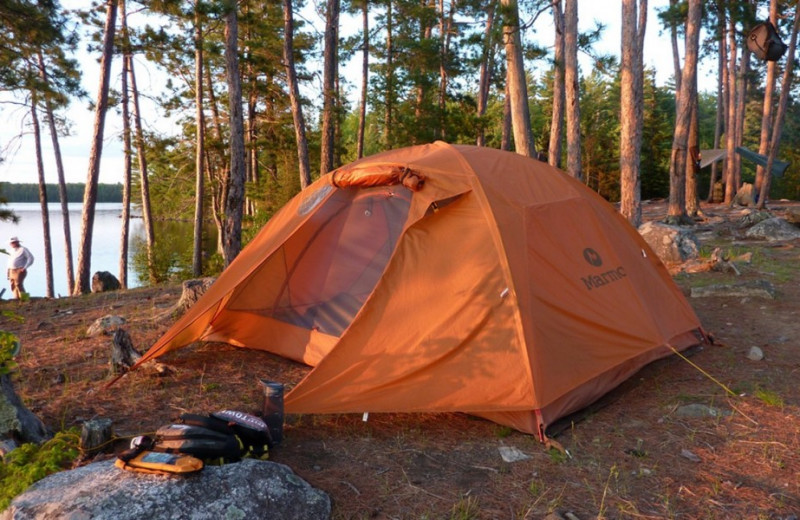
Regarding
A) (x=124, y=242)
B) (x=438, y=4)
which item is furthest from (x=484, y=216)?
(x=438, y=4)

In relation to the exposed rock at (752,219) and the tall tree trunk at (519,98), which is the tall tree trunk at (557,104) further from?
the exposed rock at (752,219)

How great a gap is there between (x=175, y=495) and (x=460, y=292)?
7.18 ft

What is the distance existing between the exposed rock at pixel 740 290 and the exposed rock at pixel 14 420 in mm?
6830

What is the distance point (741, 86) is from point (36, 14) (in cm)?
2226

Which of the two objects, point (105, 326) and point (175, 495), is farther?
point (105, 326)

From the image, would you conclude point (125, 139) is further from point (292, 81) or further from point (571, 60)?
point (571, 60)

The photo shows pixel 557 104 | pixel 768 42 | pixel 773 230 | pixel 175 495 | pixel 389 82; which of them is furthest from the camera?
pixel 389 82

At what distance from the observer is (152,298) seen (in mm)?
9172

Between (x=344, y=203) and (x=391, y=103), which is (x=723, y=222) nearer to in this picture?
(x=391, y=103)

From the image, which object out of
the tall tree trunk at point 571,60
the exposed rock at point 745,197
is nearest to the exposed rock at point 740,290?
the tall tree trunk at point 571,60

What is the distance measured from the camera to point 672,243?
9273mm

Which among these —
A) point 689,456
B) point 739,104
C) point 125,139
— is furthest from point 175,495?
point 739,104

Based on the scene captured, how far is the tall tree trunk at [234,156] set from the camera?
416 inches

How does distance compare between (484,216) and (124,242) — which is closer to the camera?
(484,216)
